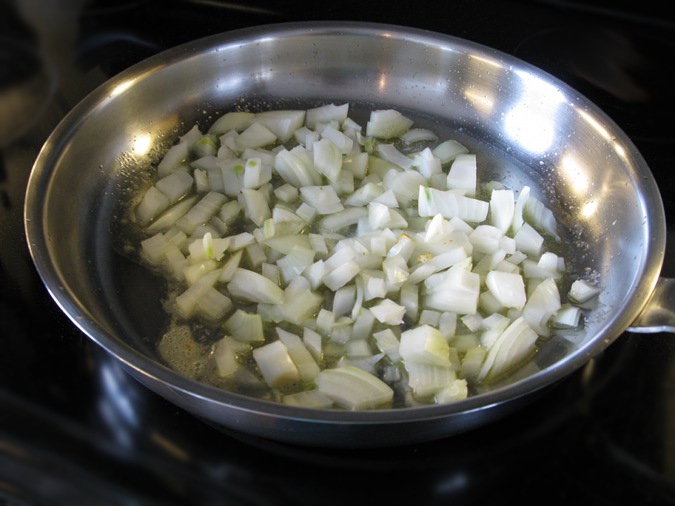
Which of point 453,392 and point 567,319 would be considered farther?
point 567,319

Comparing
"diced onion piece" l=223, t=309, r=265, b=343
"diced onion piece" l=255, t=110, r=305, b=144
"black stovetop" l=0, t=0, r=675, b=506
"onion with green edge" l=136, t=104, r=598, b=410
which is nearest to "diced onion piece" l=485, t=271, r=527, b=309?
"onion with green edge" l=136, t=104, r=598, b=410

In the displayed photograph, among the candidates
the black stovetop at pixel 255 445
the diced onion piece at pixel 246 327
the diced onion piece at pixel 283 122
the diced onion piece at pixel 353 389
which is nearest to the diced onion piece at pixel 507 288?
the black stovetop at pixel 255 445

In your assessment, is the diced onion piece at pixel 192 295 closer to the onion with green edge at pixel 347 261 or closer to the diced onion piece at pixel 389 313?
the onion with green edge at pixel 347 261

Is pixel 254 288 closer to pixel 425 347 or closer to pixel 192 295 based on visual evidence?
pixel 192 295

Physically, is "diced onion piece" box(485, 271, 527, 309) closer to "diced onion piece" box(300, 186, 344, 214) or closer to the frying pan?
the frying pan

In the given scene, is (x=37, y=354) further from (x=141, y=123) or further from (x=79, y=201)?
(x=141, y=123)

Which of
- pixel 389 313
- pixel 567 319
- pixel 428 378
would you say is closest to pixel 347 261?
pixel 389 313

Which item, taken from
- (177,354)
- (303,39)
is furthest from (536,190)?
(177,354)
